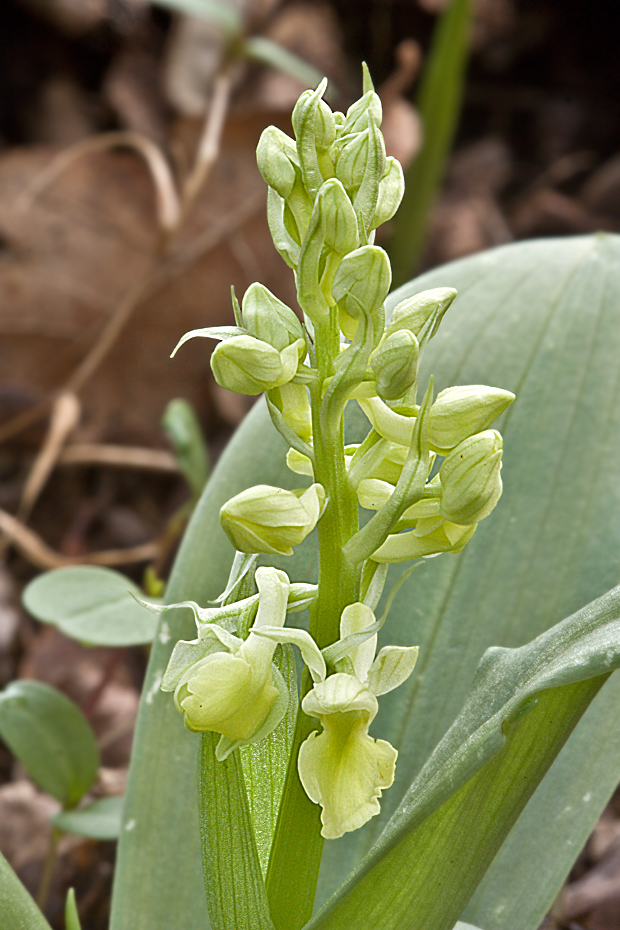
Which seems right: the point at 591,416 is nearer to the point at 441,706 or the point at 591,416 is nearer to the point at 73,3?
the point at 441,706

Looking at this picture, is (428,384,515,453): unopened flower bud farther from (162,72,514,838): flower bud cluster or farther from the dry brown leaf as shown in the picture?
the dry brown leaf

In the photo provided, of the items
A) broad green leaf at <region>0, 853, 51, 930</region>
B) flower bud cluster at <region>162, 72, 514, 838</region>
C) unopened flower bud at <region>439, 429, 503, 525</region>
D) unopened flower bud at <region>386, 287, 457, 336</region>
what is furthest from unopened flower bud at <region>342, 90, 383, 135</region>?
broad green leaf at <region>0, 853, 51, 930</region>

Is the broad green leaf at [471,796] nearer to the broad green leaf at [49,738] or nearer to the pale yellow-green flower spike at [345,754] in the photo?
the pale yellow-green flower spike at [345,754]

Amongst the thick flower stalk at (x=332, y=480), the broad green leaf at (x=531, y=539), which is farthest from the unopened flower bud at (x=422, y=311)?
the broad green leaf at (x=531, y=539)

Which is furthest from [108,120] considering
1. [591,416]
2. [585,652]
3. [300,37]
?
[585,652]

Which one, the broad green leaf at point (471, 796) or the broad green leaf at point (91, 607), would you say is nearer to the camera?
the broad green leaf at point (471, 796)

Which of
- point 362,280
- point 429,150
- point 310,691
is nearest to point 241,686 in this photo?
point 310,691

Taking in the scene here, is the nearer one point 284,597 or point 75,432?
point 284,597
